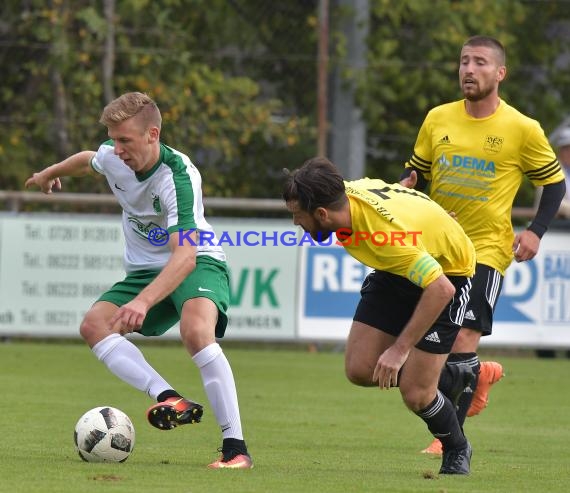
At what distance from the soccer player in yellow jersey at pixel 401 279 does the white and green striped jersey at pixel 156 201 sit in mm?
656

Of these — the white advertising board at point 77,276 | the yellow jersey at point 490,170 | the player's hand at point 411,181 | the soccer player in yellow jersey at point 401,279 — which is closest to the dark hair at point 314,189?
the soccer player in yellow jersey at point 401,279

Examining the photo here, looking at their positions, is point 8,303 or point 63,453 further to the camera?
point 8,303

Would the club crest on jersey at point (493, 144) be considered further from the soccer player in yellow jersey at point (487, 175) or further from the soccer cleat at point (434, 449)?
the soccer cleat at point (434, 449)

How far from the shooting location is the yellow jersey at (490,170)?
753 cm

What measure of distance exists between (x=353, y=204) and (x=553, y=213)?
2.02 meters

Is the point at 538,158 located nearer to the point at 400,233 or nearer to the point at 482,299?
the point at 482,299

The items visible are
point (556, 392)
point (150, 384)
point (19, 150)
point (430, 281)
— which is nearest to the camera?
point (430, 281)

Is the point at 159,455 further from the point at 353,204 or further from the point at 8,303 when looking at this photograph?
the point at 8,303

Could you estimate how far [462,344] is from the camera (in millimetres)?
7379

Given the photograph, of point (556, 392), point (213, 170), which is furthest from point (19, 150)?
point (556, 392)

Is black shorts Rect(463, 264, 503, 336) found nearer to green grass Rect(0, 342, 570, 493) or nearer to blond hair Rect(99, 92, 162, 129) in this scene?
green grass Rect(0, 342, 570, 493)

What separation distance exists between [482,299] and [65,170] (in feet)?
7.62

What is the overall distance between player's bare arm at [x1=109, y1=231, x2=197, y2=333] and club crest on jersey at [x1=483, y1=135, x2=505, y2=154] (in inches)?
76.2

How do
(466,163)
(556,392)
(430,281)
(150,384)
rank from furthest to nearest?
(556,392)
(466,163)
(150,384)
(430,281)
